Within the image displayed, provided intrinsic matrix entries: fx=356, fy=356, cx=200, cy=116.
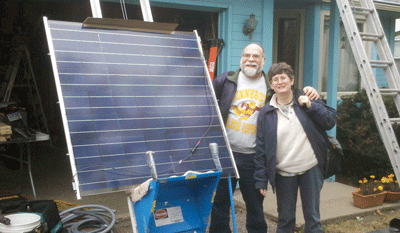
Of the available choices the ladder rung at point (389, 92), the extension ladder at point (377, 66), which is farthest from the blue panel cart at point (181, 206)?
the ladder rung at point (389, 92)

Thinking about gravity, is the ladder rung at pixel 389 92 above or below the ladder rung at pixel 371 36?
below

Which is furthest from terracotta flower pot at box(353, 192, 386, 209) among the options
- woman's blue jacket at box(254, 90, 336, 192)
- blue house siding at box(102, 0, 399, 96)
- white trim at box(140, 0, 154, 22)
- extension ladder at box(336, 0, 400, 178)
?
white trim at box(140, 0, 154, 22)

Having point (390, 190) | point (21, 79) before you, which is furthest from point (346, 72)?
point (21, 79)

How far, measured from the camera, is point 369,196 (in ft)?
15.5

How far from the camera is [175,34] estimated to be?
2.71m

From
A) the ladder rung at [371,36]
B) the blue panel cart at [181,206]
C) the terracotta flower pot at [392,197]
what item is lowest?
the terracotta flower pot at [392,197]

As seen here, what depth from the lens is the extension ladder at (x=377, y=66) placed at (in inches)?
144

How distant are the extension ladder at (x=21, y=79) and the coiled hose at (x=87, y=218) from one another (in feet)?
9.66

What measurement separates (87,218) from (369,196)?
357 centimetres

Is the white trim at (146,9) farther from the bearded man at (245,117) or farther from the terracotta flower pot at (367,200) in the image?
the terracotta flower pot at (367,200)

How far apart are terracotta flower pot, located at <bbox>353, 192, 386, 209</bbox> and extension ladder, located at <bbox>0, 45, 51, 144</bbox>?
5562 millimetres

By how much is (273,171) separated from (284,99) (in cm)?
56

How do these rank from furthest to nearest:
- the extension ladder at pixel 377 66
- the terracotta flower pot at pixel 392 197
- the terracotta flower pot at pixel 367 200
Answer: the terracotta flower pot at pixel 392 197 < the terracotta flower pot at pixel 367 200 < the extension ladder at pixel 377 66

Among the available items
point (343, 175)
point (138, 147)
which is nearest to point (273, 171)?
point (138, 147)
